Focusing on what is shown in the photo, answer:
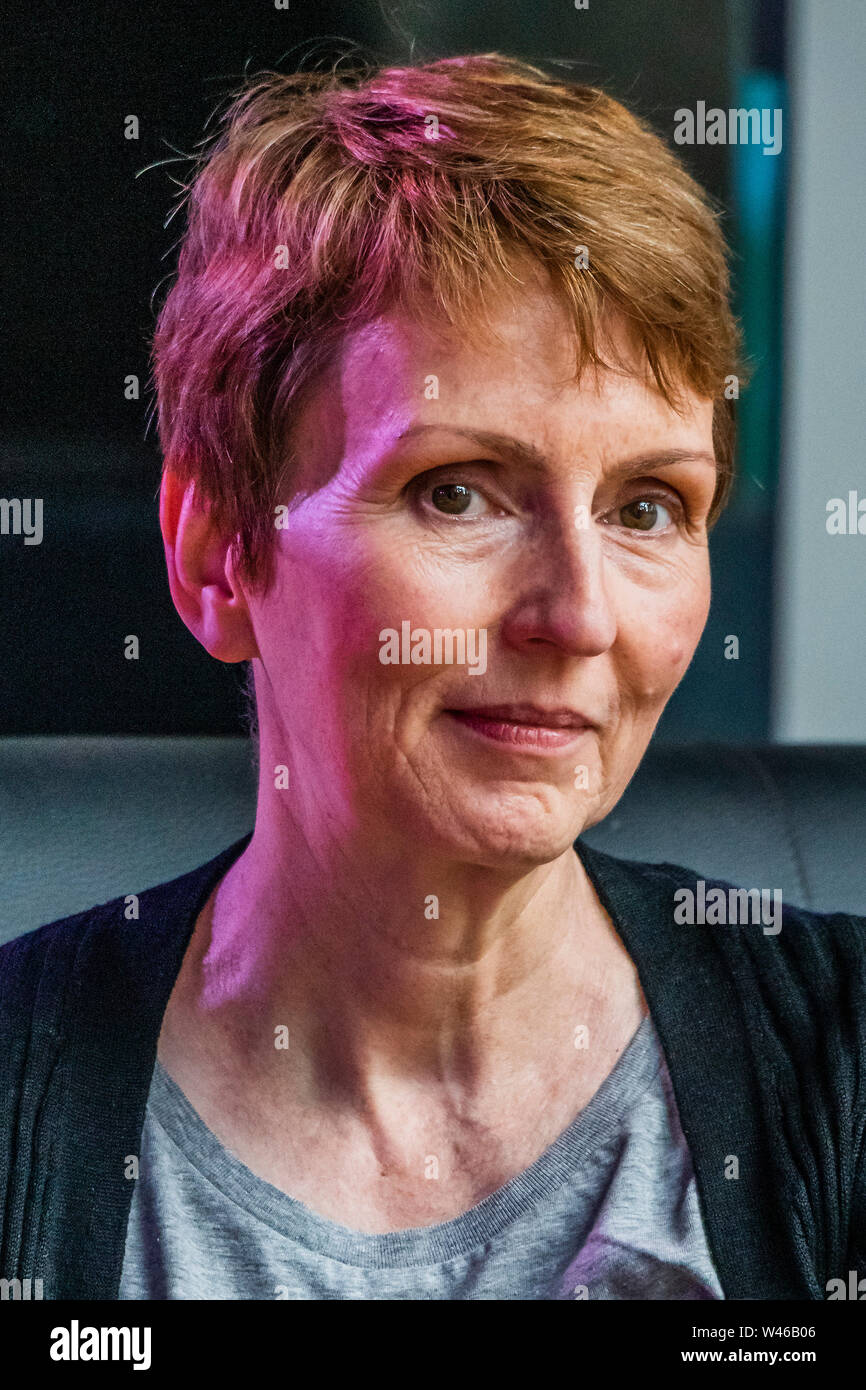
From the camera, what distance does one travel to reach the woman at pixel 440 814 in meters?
0.95

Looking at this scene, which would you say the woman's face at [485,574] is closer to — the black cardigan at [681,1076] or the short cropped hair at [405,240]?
the short cropped hair at [405,240]

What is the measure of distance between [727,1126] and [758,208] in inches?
30.0

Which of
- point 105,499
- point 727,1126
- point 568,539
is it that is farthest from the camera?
point 105,499

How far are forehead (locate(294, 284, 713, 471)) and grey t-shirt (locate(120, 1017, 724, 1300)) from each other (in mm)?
536

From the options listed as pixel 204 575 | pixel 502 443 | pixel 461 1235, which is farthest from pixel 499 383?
pixel 461 1235

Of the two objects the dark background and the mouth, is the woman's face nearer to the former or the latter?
the mouth

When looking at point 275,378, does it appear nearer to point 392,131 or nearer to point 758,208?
point 392,131

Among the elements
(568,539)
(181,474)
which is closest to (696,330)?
(568,539)

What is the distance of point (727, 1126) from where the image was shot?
3.45 feet

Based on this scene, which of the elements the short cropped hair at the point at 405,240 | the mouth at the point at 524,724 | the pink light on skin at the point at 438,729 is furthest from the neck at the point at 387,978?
the short cropped hair at the point at 405,240

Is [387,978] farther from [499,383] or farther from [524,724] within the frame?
[499,383]

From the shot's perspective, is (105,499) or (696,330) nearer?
(696,330)

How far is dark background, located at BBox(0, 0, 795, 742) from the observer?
112cm

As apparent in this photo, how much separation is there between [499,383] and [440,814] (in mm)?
316
